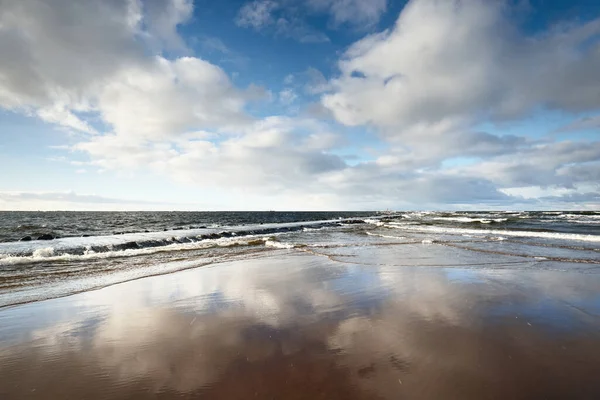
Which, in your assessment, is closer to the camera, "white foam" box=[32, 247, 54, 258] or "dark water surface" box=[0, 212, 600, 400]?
"dark water surface" box=[0, 212, 600, 400]

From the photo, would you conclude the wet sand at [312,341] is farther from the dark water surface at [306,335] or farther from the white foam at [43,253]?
the white foam at [43,253]

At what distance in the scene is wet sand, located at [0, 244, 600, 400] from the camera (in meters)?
3.85

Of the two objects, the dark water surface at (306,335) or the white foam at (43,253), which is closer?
the dark water surface at (306,335)

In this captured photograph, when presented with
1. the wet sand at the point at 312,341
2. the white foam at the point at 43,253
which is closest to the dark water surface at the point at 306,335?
the wet sand at the point at 312,341

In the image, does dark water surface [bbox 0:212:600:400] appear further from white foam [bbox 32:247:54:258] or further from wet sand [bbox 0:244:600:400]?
white foam [bbox 32:247:54:258]

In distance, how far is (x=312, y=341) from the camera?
17.0 ft

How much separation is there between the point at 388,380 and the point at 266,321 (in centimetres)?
300

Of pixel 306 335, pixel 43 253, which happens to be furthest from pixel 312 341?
pixel 43 253

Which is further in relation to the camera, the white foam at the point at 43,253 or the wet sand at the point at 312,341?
the white foam at the point at 43,253

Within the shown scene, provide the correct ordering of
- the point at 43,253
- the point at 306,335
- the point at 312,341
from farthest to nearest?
the point at 43,253, the point at 306,335, the point at 312,341

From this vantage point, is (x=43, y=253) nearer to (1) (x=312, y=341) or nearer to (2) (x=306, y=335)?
(2) (x=306, y=335)

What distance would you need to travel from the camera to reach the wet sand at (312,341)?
3.85 metres

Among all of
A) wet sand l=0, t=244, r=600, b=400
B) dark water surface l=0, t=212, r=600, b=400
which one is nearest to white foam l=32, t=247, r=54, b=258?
dark water surface l=0, t=212, r=600, b=400

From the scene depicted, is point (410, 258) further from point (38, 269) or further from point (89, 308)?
point (38, 269)
